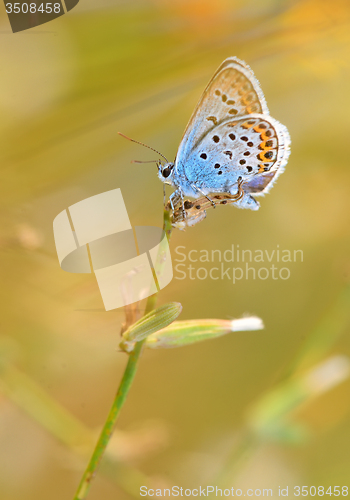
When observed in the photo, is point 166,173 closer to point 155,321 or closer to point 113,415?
point 155,321

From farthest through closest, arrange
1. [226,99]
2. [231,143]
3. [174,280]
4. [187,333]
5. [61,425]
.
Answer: [174,280]
[61,425]
[231,143]
[226,99]
[187,333]

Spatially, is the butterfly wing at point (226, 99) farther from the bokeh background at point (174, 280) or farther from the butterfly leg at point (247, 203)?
the bokeh background at point (174, 280)

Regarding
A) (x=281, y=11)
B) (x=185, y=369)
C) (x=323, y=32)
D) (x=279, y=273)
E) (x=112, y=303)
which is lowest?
(x=185, y=369)

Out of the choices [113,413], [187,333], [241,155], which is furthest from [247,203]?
[113,413]

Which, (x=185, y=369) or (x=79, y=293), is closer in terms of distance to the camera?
(x=79, y=293)

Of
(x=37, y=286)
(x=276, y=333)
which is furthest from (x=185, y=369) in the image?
(x=37, y=286)

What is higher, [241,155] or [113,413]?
[241,155]

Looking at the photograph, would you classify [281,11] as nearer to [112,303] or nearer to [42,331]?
[112,303]
